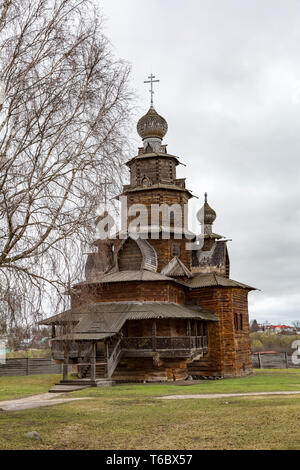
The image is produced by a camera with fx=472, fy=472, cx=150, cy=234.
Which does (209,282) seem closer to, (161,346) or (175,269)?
(175,269)

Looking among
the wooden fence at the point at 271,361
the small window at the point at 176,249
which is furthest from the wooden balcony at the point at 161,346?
the wooden fence at the point at 271,361

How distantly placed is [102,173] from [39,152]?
57.4 inches

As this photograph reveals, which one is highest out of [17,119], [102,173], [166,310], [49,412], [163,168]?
[163,168]

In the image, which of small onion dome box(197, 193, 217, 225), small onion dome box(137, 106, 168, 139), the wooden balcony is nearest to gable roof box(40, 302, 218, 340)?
the wooden balcony

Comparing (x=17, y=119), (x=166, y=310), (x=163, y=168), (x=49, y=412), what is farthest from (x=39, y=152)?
(x=163, y=168)

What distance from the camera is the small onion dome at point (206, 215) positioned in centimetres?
3631

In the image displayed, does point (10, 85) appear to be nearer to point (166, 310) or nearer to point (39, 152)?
point (39, 152)

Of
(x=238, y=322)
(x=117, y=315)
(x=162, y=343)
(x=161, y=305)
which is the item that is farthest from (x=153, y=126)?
(x=162, y=343)

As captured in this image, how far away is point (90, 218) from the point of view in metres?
10.3

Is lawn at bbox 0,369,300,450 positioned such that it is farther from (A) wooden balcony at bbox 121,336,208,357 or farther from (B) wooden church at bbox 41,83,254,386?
(A) wooden balcony at bbox 121,336,208,357

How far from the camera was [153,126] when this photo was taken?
112ft

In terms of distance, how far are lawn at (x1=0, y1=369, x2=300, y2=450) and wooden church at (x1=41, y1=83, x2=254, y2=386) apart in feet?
24.0

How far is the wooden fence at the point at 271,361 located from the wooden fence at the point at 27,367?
1640 cm

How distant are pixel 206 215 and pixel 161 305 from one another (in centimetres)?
1234
